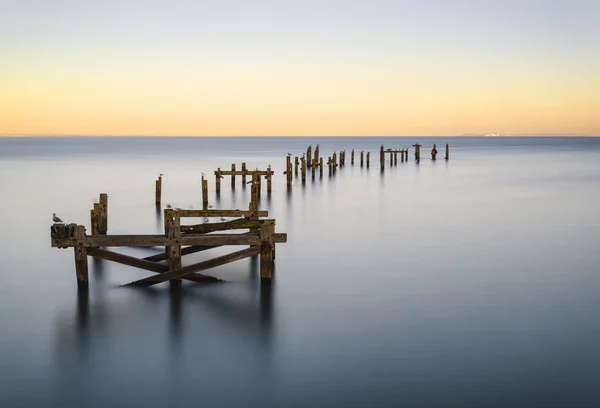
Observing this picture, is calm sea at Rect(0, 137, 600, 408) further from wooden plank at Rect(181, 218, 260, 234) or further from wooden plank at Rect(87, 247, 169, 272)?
wooden plank at Rect(181, 218, 260, 234)

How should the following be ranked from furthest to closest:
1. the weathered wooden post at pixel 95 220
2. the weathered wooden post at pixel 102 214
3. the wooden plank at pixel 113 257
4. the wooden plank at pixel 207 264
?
the weathered wooden post at pixel 102 214, the weathered wooden post at pixel 95 220, the wooden plank at pixel 207 264, the wooden plank at pixel 113 257

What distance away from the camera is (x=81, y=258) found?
1188cm

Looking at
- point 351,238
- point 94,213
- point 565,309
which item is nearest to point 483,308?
point 565,309

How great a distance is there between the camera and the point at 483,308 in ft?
37.9

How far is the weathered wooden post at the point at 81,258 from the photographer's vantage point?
38.0ft

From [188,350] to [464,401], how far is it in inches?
164

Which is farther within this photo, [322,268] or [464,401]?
[322,268]

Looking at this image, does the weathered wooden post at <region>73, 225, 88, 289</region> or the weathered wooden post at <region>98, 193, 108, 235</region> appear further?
the weathered wooden post at <region>98, 193, 108, 235</region>

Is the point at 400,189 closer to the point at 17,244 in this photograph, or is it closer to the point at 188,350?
the point at 17,244

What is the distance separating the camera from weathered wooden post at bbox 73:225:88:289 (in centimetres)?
1157

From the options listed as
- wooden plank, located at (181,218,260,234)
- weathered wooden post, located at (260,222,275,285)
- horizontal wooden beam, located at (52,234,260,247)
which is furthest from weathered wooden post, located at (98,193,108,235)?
weathered wooden post, located at (260,222,275,285)

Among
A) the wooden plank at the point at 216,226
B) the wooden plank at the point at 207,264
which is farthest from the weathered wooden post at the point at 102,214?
the wooden plank at the point at 207,264

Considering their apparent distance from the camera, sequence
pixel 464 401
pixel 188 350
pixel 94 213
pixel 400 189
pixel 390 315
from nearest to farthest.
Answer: pixel 464 401, pixel 188 350, pixel 390 315, pixel 94 213, pixel 400 189

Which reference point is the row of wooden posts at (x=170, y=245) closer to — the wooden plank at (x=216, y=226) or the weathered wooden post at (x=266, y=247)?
the weathered wooden post at (x=266, y=247)
